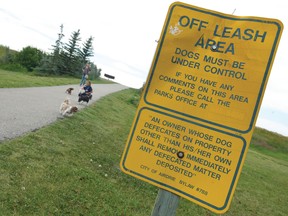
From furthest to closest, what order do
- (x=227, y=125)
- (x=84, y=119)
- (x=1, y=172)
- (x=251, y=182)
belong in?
(x=251, y=182)
(x=84, y=119)
(x=1, y=172)
(x=227, y=125)

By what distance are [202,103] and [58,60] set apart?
59086 mm

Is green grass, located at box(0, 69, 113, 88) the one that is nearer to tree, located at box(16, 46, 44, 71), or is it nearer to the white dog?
the white dog

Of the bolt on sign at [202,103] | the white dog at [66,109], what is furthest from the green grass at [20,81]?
the bolt on sign at [202,103]

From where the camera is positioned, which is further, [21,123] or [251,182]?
[251,182]

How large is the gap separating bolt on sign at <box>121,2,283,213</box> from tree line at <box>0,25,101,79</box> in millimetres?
55268

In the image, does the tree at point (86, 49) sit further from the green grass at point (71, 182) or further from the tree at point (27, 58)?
the green grass at point (71, 182)

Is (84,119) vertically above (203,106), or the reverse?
(203,106)

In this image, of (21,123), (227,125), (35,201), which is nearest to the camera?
(227,125)

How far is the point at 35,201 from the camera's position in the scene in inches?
210

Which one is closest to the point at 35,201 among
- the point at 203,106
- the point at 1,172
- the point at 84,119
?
the point at 1,172

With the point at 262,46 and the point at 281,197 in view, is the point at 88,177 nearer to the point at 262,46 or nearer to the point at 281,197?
the point at 262,46

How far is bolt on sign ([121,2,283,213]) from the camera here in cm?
236

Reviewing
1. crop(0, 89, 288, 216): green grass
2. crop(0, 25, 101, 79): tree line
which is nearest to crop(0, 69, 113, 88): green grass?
crop(0, 89, 288, 216): green grass

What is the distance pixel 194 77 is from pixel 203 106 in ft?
0.87
